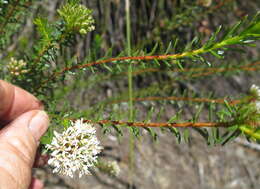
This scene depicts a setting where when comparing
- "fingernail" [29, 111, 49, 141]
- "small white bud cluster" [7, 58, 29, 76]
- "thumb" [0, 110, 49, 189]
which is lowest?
"thumb" [0, 110, 49, 189]

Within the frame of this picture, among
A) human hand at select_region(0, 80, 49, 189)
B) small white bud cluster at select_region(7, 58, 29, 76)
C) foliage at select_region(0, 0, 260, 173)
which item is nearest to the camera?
foliage at select_region(0, 0, 260, 173)

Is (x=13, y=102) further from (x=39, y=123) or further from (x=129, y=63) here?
(x=129, y=63)

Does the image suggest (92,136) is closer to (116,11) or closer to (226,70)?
(226,70)

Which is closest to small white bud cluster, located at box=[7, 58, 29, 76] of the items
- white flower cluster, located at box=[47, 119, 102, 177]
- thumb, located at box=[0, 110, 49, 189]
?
thumb, located at box=[0, 110, 49, 189]

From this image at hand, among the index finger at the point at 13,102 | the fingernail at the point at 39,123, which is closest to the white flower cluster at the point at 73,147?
the fingernail at the point at 39,123

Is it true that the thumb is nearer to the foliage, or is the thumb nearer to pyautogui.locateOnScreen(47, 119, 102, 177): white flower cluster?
the foliage

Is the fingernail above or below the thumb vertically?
above

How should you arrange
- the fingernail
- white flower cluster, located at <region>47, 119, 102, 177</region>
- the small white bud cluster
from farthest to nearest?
the small white bud cluster
the fingernail
white flower cluster, located at <region>47, 119, 102, 177</region>

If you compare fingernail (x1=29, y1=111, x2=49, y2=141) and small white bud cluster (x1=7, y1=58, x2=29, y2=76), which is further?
small white bud cluster (x1=7, y1=58, x2=29, y2=76)

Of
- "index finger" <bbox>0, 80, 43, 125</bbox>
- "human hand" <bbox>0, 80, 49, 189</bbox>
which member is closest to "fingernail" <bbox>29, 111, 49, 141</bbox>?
"human hand" <bbox>0, 80, 49, 189</bbox>
